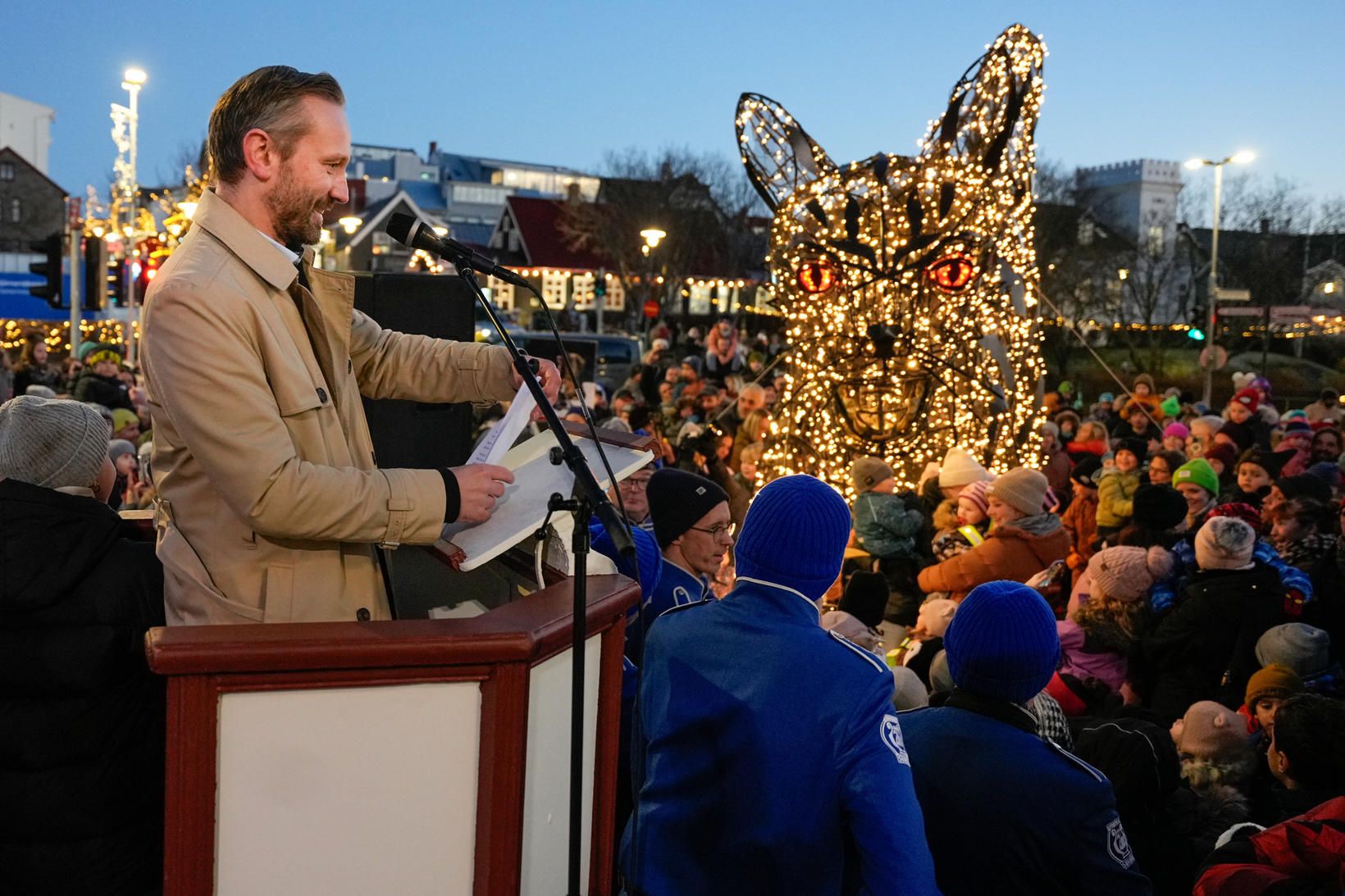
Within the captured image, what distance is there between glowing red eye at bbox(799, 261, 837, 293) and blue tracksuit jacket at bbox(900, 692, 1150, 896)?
22.6ft

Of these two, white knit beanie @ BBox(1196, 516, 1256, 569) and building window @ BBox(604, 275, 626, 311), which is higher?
building window @ BBox(604, 275, 626, 311)

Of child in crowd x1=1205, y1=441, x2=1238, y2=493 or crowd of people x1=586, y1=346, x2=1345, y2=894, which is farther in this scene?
child in crowd x1=1205, y1=441, x2=1238, y2=493

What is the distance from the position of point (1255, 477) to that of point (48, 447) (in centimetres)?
842

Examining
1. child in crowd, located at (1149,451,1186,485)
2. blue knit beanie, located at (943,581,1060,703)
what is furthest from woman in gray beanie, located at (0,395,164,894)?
child in crowd, located at (1149,451,1186,485)

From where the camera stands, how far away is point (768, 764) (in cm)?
247

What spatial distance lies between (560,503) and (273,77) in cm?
102

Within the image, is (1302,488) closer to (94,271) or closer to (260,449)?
(260,449)

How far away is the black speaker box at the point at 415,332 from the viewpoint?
562 centimetres

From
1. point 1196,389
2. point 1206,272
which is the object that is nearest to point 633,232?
point 1206,272

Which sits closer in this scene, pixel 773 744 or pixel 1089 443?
pixel 773 744

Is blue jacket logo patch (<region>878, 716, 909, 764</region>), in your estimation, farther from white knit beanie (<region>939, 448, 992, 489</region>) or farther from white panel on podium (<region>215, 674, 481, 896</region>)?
white knit beanie (<region>939, 448, 992, 489</region>)

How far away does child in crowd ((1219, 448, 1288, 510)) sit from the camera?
923cm

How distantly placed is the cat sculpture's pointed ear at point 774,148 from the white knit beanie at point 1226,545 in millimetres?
5003

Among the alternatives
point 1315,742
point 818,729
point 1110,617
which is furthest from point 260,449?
point 1110,617
